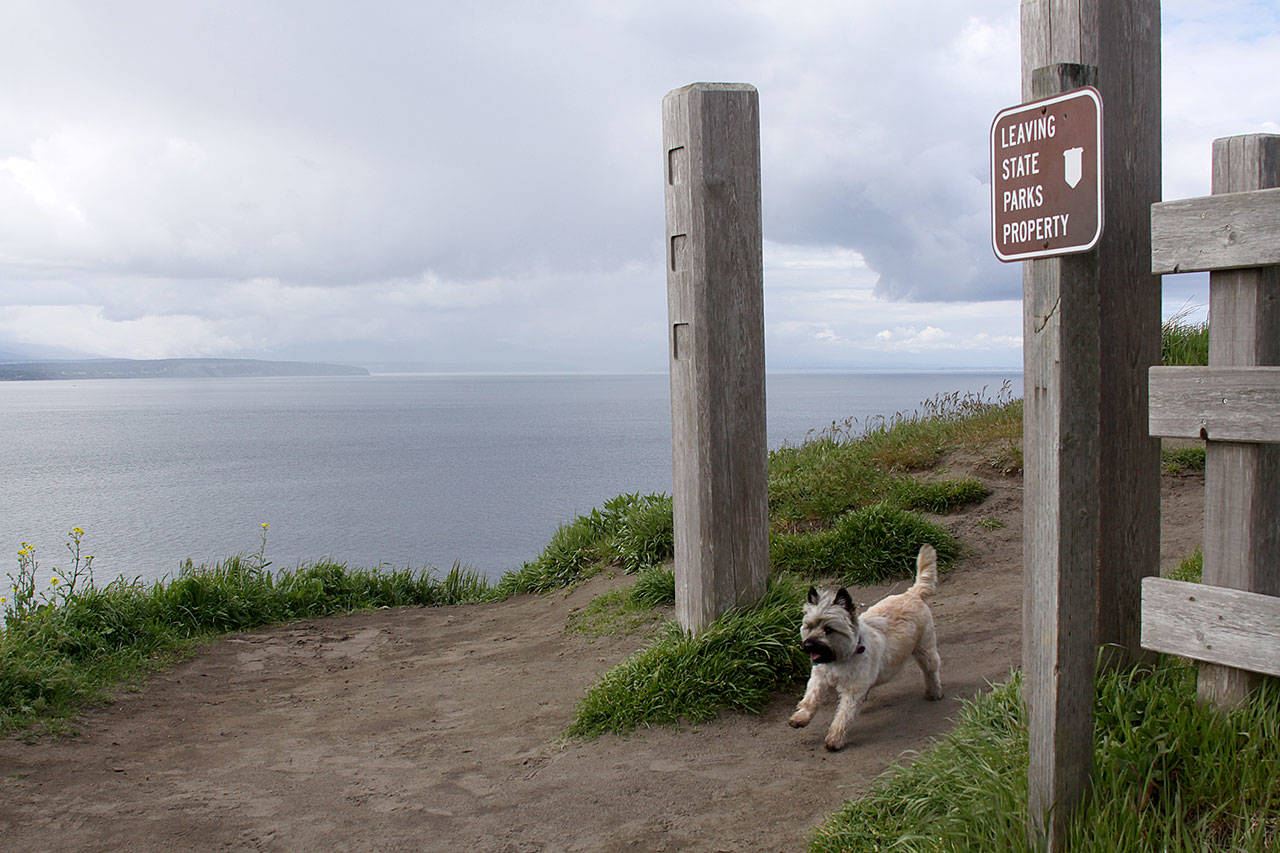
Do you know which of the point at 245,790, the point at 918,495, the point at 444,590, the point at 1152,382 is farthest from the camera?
the point at 444,590

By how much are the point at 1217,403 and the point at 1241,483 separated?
0.34 meters

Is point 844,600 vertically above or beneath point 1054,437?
beneath

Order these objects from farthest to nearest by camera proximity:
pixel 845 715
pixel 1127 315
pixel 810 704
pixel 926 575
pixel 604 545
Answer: pixel 604 545 < pixel 926 575 < pixel 810 704 < pixel 845 715 < pixel 1127 315

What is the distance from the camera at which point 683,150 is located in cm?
590

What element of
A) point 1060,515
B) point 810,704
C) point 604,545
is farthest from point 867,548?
point 1060,515

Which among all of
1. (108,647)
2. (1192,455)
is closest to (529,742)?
(108,647)

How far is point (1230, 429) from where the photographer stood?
348cm

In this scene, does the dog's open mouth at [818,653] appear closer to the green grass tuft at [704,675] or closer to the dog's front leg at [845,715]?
the dog's front leg at [845,715]

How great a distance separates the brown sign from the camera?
107 inches

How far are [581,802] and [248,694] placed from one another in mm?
3916

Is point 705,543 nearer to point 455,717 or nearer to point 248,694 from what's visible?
point 455,717

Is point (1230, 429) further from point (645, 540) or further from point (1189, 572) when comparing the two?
point (645, 540)

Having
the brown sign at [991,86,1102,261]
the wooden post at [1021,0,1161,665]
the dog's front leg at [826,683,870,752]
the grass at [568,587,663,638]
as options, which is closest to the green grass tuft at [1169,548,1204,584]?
the wooden post at [1021,0,1161,665]

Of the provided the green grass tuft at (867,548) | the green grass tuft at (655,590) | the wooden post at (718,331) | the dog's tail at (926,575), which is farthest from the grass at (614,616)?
the dog's tail at (926,575)
